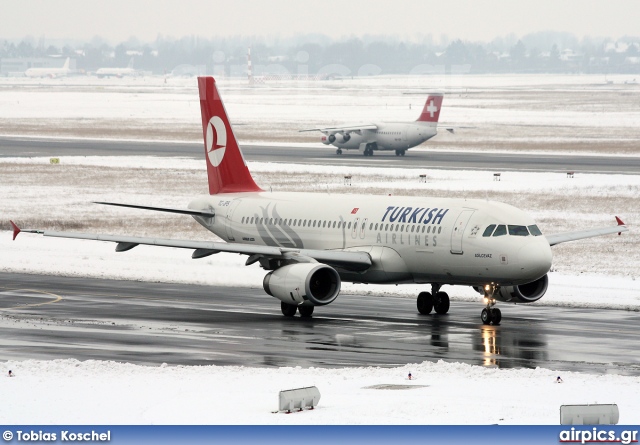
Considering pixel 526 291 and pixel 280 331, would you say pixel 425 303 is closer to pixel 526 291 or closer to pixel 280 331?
pixel 526 291

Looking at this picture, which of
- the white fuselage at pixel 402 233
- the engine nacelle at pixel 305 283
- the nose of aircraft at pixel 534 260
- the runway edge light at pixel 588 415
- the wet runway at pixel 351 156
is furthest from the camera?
the wet runway at pixel 351 156

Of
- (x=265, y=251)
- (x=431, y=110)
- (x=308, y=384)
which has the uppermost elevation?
(x=431, y=110)

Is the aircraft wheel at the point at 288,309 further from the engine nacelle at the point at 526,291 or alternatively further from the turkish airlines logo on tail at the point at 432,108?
the turkish airlines logo on tail at the point at 432,108

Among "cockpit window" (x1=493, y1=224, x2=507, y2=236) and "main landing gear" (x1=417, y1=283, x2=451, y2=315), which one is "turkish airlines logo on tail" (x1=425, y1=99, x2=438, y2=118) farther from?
"cockpit window" (x1=493, y1=224, x2=507, y2=236)

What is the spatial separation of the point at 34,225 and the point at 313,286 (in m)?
29.6

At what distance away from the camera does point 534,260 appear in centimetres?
3675

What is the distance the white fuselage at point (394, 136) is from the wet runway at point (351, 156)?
117cm

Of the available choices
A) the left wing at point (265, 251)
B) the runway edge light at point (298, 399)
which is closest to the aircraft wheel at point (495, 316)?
the left wing at point (265, 251)

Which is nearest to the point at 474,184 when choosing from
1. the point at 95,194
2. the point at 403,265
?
the point at 95,194

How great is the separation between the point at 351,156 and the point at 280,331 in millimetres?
79505

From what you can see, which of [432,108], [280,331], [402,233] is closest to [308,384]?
[280,331]

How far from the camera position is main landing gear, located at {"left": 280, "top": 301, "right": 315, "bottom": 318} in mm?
39656

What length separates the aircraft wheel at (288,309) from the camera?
1561 inches

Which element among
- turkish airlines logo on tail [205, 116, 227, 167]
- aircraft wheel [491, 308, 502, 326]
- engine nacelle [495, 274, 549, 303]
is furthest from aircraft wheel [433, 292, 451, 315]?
turkish airlines logo on tail [205, 116, 227, 167]
